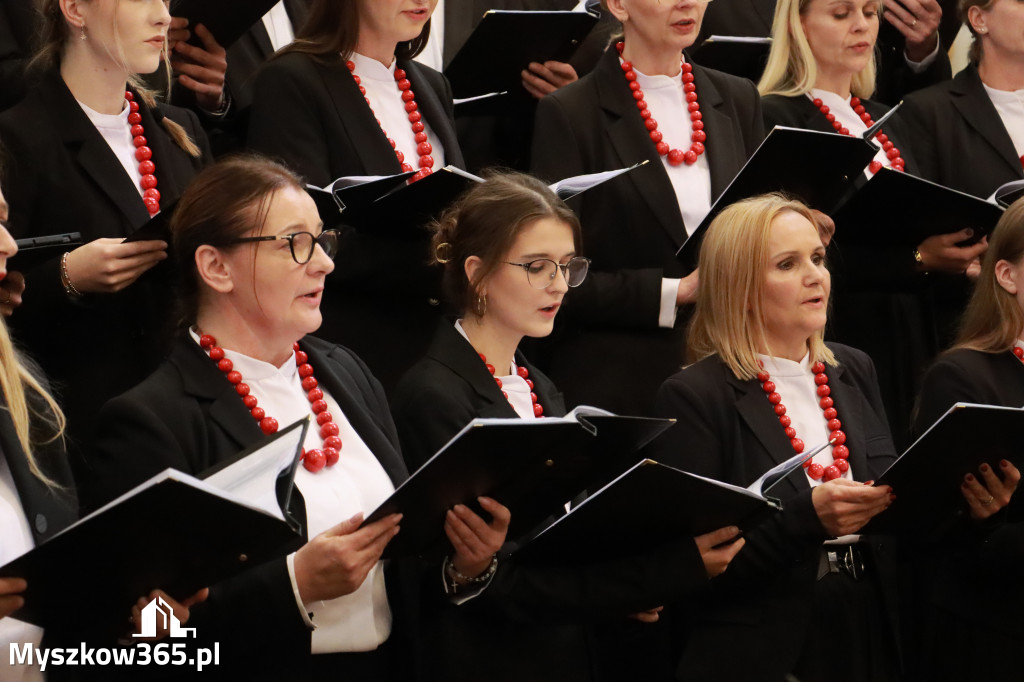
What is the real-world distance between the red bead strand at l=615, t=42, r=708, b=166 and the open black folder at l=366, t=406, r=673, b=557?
1.51m

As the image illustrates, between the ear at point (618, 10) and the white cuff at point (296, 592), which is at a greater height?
the ear at point (618, 10)

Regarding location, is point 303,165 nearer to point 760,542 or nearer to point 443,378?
point 443,378

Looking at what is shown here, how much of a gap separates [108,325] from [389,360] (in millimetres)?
749

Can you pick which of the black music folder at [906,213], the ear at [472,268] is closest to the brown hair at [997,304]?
the black music folder at [906,213]

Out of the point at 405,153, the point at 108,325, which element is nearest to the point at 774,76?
the point at 405,153

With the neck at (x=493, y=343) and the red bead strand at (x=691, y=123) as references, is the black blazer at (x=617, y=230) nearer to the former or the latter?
the red bead strand at (x=691, y=123)

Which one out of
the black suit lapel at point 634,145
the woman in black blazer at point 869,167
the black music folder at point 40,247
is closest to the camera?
the black music folder at point 40,247

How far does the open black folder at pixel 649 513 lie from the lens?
269cm

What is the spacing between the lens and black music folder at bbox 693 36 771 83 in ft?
15.6

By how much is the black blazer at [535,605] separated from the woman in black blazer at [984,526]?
2.63 feet

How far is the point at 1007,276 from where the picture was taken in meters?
3.84

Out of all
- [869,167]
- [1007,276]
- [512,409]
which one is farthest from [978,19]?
[512,409]

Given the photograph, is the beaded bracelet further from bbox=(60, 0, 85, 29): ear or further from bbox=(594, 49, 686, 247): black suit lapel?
bbox=(594, 49, 686, 247): black suit lapel

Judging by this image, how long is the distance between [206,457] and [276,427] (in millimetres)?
176
